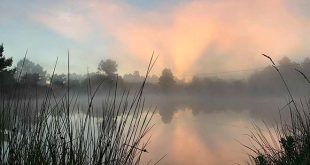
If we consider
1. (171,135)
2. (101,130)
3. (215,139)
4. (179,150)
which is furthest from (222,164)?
(101,130)

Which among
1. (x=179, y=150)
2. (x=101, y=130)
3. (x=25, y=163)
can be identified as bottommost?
(x=179, y=150)

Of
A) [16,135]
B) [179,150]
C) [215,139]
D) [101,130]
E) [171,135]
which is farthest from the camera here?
[171,135]

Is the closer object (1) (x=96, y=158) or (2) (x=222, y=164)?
(1) (x=96, y=158)

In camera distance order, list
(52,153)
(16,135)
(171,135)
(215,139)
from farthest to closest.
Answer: (171,135), (215,139), (16,135), (52,153)

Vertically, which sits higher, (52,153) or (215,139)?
(52,153)

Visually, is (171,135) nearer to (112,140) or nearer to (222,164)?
(222,164)

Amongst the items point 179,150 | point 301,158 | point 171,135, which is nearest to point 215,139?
point 171,135

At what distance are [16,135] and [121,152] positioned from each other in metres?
1.03

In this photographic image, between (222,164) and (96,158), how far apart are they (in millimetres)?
11680

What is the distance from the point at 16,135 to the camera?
14.6 ft

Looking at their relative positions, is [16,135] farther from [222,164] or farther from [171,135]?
[171,135]

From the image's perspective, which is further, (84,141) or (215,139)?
(215,139)

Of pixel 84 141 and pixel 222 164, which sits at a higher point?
pixel 84 141

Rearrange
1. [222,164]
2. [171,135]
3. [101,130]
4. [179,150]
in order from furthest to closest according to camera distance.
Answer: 1. [171,135]
2. [179,150]
3. [222,164]
4. [101,130]
